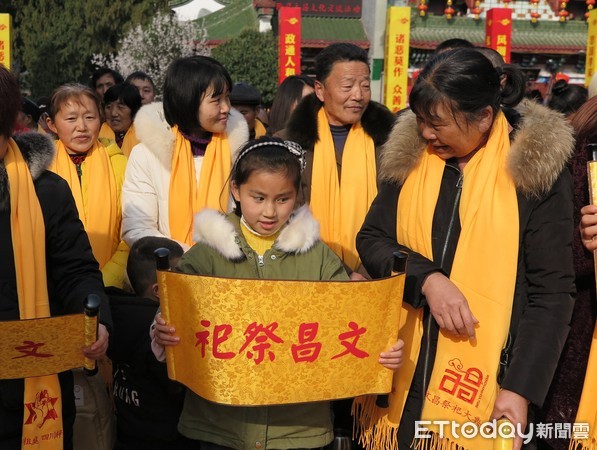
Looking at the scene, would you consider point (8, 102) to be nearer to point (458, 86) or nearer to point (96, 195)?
point (458, 86)

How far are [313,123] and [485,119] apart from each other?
1.59 m

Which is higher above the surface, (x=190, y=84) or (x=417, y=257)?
(x=190, y=84)

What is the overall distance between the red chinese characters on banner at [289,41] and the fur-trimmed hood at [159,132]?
1367 cm

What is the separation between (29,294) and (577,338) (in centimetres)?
170

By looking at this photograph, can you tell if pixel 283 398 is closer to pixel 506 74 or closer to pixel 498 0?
pixel 506 74

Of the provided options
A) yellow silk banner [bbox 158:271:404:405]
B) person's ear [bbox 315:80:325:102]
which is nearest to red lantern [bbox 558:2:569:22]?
person's ear [bbox 315:80:325:102]

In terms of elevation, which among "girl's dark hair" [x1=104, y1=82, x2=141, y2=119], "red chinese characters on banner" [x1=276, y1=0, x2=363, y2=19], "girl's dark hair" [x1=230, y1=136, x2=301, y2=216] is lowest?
"girl's dark hair" [x1=230, y1=136, x2=301, y2=216]

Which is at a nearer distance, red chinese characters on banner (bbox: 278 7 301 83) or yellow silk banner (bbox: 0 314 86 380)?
yellow silk banner (bbox: 0 314 86 380)

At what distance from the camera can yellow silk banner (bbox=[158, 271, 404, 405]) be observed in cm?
202

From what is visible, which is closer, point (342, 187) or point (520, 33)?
point (342, 187)

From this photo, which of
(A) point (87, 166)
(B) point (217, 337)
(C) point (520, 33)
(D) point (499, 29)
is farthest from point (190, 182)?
(C) point (520, 33)

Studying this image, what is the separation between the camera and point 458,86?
2100mm

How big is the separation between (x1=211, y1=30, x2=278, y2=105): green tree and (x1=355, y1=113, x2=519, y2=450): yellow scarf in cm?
2099

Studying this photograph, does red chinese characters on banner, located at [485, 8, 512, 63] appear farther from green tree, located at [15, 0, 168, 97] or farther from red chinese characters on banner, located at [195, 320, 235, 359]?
green tree, located at [15, 0, 168, 97]
